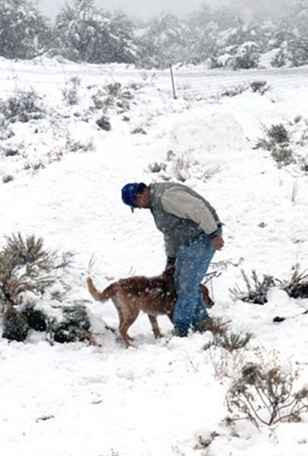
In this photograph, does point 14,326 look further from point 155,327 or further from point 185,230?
point 185,230

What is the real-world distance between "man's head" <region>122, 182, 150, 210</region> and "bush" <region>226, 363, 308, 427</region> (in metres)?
2.08

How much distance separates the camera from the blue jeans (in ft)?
19.3

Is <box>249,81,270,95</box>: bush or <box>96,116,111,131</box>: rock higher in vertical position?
<box>249,81,270,95</box>: bush

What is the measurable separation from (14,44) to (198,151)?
14487 mm

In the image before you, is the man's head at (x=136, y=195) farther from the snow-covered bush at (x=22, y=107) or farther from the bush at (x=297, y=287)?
the snow-covered bush at (x=22, y=107)

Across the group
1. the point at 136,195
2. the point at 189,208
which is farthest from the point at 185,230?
the point at 136,195

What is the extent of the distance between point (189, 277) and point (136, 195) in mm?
844

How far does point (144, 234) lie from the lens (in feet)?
28.9

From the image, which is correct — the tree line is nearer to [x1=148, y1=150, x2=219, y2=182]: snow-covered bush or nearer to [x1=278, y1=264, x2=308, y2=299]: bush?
[x1=148, y1=150, x2=219, y2=182]: snow-covered bush

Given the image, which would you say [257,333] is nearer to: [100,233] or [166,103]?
[100,233]

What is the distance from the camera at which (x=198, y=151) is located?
10.7 meters

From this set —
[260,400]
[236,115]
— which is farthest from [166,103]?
[260,400]

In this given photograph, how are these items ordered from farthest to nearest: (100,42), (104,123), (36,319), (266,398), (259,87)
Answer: (100,42) < (259,87) < (104,123) < (36,319) < (266,398)

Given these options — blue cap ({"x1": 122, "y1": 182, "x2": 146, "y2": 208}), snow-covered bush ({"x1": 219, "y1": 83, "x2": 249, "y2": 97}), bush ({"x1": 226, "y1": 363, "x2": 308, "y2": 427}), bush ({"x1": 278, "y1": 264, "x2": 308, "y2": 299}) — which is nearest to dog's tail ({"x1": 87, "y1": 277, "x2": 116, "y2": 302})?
blue cap ({"x1": 122, "y1": 182, "x2": 146, "y2": 208})
